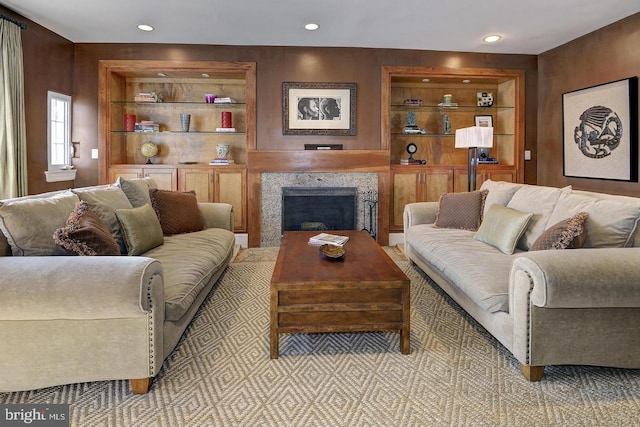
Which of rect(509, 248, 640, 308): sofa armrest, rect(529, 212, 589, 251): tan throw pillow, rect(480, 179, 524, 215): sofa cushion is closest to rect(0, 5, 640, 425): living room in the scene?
rect(480, 179, 524, 215): sofa cushion

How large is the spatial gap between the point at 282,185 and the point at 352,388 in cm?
332

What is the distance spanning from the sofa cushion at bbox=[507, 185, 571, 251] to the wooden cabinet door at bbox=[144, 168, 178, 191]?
379cm

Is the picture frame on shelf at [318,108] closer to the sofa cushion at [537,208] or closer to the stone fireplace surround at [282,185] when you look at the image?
the stone fireplace surround at [282,185]

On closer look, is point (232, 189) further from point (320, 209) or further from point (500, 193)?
point (500, 193)

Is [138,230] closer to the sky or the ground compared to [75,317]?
closer to the sky

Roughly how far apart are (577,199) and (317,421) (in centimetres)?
211

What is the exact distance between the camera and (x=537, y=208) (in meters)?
2.90

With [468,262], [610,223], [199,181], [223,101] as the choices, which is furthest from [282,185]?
[610,223]

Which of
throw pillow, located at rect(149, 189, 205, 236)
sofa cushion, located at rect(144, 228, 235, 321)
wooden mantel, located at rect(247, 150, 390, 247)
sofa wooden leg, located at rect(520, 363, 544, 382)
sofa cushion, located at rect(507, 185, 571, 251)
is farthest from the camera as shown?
wooden mantel, located at rect(247, 150, 390, 247)

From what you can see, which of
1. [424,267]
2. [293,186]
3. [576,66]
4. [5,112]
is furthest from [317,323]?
[576,66]

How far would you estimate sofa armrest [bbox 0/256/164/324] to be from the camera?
1651 millimetres

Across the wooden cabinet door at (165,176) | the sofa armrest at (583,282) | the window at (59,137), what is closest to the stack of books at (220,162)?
the wooden cabinet door at (165,176)

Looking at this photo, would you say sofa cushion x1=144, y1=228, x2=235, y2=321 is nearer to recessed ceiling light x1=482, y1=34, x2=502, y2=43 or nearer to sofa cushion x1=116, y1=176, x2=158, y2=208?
sofa cushion x1=116, y1=176, x2=158, y2=208

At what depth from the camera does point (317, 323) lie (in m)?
2.16
